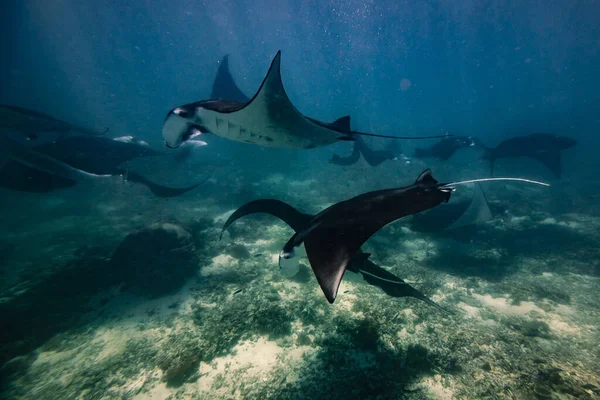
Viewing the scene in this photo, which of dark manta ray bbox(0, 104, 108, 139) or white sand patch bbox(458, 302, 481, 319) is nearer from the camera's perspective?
white sand patch bbox(458, 302, 481, 319)

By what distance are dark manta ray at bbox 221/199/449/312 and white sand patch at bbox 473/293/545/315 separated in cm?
280

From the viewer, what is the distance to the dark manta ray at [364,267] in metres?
3.51

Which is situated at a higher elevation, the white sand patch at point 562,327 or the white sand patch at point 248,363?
the white sand patch at point 248,363

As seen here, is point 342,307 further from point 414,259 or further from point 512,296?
point 512,296

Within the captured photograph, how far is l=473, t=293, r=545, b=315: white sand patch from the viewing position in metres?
4.90

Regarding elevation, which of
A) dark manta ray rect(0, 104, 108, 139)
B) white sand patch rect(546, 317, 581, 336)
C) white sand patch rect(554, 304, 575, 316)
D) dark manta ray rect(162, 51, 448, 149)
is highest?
dark manta ray rect(0, 104, 108, 139)

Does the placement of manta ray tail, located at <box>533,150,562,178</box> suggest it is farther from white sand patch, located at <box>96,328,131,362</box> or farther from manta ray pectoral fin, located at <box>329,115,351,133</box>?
A: white sand patch, located at <box>96,328,131,362</box>

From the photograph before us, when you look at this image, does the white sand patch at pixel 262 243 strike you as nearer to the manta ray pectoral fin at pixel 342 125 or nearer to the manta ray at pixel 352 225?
the manta ray pectoral fin at pixel 342 125

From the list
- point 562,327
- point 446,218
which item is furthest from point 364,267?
point 446,218

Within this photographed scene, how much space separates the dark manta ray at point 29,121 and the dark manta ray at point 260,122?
9.21 meters

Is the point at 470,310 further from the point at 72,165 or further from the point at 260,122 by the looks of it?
the point at 72,165

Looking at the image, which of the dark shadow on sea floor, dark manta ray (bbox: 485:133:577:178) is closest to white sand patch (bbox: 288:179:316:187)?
the dark shadow on sea floor

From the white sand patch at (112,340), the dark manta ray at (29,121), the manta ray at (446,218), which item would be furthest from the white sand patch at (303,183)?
the white sand patch at (112,340)

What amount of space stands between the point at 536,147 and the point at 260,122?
16490mm
